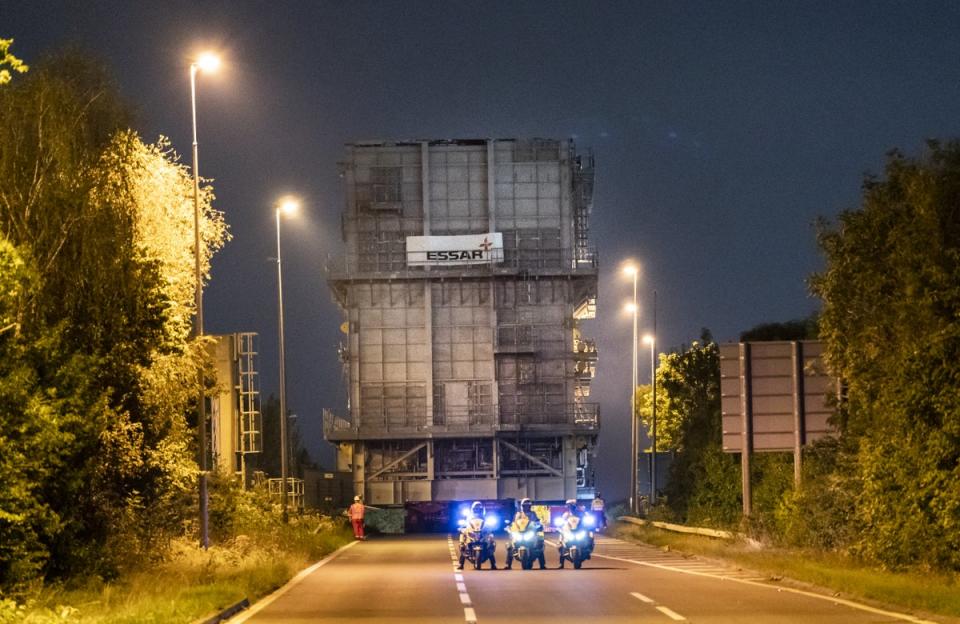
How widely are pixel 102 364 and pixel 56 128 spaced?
3.76 m

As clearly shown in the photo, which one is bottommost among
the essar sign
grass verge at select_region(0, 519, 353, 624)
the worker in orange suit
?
the worker in orange suit

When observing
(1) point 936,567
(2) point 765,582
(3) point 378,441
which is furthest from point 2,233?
(3) point 378,441

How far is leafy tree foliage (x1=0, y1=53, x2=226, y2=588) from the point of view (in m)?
19.5

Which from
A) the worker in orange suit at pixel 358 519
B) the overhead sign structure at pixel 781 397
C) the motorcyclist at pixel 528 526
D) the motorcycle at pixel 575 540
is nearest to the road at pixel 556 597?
the motorcycle at pixel 575 540

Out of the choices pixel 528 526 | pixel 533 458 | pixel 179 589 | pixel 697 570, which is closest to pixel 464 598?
pixel 179 589

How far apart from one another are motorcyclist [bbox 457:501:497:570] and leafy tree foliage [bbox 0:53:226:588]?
285 inches

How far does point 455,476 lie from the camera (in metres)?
81.3

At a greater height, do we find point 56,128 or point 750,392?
point 56,128

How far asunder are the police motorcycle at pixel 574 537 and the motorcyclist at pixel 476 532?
5.24 ft

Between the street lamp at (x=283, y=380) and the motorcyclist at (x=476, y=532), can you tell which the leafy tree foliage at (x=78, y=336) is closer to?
the motorcyclist at (x=476, y=532)

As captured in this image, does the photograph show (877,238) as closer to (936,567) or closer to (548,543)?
(936,567)

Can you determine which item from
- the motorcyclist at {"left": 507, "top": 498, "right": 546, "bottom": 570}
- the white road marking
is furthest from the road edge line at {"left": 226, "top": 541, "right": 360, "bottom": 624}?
the white road marking

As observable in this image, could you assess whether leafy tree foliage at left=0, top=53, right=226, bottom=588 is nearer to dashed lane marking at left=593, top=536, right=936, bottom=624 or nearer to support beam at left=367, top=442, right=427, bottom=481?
dashed lane marking at left=593, top=536, right=936, bottom=624

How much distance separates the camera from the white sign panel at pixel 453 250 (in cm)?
8200
